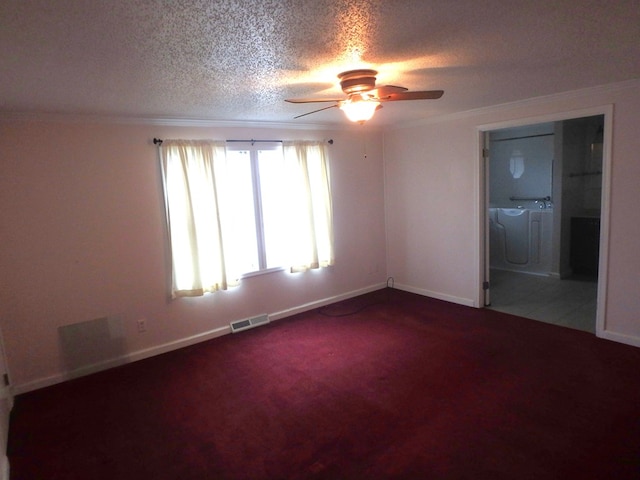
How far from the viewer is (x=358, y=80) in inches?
97.3

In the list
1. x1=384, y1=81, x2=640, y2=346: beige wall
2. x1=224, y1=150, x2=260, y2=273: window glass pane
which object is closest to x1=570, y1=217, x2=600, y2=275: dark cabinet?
x1=384, y1=81, x2=640, y2=346: beige wall

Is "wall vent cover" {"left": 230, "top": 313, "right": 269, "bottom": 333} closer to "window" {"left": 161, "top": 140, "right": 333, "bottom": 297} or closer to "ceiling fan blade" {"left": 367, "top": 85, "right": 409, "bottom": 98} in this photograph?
"window" {"left": 161, "top": 140, "right": 333, "bottom": 297}

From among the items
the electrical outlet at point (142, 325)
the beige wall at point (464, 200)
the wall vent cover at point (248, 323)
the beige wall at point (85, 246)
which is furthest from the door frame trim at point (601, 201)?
the electrical outlet at point (142, 325)

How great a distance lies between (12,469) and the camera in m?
2.33

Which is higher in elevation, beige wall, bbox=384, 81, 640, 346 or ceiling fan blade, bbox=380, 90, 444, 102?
ceiling fan blade, bbox=380, 90, 444, 102

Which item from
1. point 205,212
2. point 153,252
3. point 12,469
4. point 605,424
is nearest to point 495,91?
point 605,424

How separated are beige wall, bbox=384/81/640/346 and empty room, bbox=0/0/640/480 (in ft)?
0.08

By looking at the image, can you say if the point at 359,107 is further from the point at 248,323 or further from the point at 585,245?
the point at 585,245

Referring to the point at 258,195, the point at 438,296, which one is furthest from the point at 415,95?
the point at 438,296

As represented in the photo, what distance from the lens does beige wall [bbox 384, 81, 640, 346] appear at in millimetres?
3322

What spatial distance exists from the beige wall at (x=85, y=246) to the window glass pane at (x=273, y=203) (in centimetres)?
27

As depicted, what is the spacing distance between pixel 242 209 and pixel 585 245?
4.91 meters

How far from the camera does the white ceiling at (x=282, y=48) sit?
5.10 ft

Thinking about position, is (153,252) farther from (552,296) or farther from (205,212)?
(552,296)
